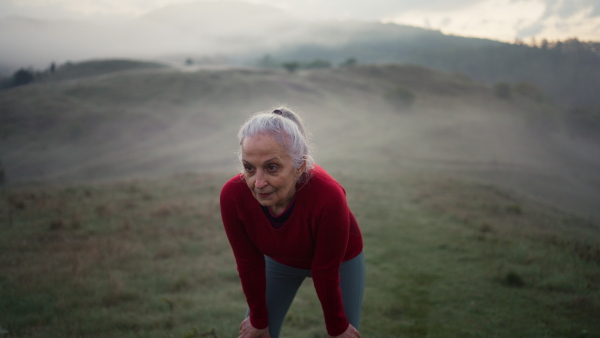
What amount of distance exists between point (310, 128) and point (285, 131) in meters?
39.6

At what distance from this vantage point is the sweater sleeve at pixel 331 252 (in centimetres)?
229

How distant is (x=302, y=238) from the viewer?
241 cm

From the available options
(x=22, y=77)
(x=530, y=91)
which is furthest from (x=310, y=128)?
(x=530, y=91)

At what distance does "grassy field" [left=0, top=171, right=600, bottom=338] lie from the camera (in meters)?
4.59

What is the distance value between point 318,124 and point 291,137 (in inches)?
1914

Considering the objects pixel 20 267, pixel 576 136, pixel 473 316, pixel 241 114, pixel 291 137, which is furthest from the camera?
pixel 576 136

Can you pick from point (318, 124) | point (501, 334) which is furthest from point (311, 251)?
point (318, 124)

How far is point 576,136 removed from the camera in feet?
191

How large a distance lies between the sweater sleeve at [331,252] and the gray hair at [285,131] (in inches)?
13.9

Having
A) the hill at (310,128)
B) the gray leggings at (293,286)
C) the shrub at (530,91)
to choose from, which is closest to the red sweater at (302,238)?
the gray leggings at (293,286)

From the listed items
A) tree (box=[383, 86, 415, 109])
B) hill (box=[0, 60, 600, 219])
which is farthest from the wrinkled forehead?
tree (box=[383, 86, 415, 109])

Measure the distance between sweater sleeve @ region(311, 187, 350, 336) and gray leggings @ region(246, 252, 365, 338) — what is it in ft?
0.98

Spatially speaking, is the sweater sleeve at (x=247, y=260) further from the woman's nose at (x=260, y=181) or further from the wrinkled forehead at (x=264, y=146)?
the wrinkled forehead at (x=264, y=146)

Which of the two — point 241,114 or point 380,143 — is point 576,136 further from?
point 241,114
